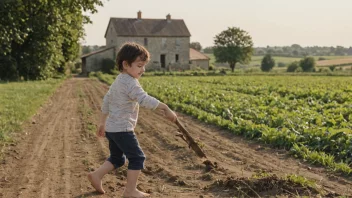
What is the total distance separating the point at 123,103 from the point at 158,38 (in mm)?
62354

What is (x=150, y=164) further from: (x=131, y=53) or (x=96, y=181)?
(x=131, y=53)

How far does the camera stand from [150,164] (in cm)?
723

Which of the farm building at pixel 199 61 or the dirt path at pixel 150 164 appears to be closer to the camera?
the dirt path at pixel 150 164

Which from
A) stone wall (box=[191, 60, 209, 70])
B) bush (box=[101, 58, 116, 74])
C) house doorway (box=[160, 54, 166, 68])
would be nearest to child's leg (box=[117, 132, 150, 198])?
bush (box=[101, 58, 116, 74])

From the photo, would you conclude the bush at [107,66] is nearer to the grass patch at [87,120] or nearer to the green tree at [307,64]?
the green tree at [307,64]

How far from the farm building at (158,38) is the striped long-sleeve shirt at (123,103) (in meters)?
59.3

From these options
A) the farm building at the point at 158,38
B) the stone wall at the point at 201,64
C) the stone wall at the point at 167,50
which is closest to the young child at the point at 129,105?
the farm building at the point at 158,38

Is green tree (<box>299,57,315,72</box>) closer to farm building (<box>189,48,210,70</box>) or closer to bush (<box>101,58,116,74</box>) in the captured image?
farm building (<box>189,48,210,70</box>)

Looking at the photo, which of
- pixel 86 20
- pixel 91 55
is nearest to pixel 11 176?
pixel 86 20

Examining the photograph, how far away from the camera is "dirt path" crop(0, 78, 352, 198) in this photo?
5738 millimetres

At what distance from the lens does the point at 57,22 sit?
103 feet

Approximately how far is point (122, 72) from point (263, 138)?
16.5 ft

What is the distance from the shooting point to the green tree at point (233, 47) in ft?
240

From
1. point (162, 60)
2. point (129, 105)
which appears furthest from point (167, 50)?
point (129, 105)
